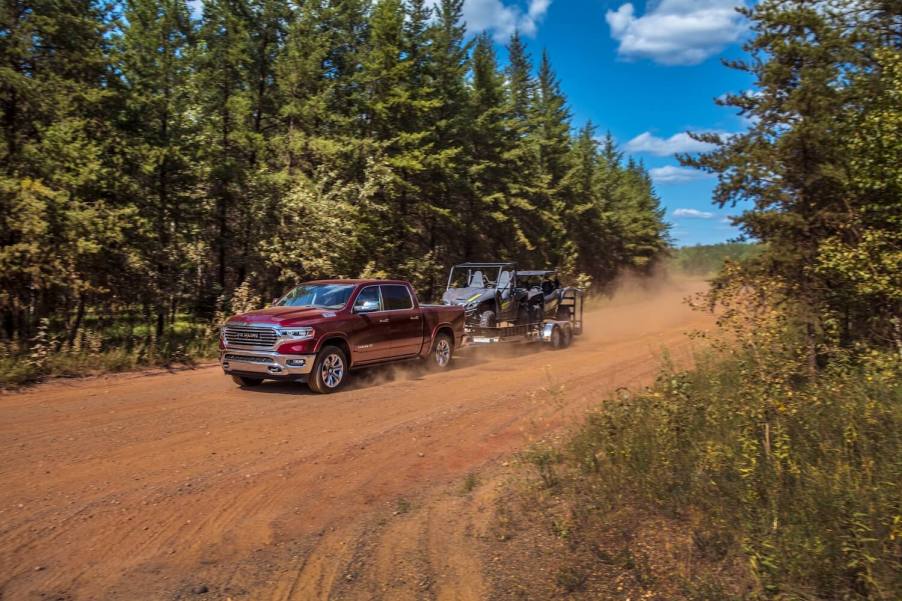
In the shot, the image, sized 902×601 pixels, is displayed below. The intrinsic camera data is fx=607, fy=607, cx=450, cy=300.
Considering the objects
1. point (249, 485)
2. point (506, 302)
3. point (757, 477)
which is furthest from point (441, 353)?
point (757, 477)

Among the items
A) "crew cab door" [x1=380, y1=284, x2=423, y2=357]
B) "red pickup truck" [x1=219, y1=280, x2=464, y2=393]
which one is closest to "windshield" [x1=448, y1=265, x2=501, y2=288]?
"red pickup truck" [x1=219, y1=280, x2=464, y2=393]

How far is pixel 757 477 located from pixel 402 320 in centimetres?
875

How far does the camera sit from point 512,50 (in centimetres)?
4606

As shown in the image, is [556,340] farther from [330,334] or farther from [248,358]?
[248,358]

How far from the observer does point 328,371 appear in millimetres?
10961

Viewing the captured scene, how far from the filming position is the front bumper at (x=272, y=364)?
10336mm

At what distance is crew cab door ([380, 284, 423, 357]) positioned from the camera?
41.3 ft

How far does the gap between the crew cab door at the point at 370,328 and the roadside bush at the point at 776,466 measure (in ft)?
18.6

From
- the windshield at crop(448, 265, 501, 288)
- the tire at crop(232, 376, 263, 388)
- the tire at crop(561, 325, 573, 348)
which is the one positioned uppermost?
the windshield at crop(448, 265, 501, 288)

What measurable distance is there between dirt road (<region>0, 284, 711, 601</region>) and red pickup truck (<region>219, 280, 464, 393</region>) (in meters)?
0.52

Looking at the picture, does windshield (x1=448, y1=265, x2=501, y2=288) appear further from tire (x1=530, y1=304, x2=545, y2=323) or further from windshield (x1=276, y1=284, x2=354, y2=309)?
windshield (x1=276, y1=284, x2=354, y2=309)

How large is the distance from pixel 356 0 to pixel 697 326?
2025cm

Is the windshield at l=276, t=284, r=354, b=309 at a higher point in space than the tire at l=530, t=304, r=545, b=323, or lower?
higher

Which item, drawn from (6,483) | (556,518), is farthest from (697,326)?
(6,483)
